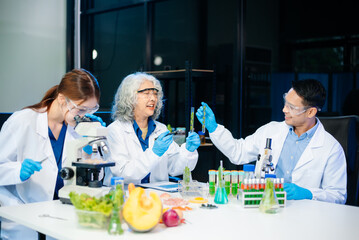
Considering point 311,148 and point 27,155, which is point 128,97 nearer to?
point 27,155

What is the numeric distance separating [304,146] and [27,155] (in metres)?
1.72

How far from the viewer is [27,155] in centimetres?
240

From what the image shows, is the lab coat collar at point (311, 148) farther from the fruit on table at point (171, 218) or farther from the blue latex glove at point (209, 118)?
the fruit on table at point (171, 218)

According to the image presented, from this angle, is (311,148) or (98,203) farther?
(311,148)

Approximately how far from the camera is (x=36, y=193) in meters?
2.36

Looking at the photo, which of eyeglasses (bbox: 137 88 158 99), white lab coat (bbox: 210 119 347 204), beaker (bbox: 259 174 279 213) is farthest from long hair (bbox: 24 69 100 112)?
white lab coat (bbox: 210 119 347 204)

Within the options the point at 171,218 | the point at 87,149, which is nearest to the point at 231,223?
the point at 171,218

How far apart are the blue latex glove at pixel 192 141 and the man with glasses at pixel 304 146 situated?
0.75 feet

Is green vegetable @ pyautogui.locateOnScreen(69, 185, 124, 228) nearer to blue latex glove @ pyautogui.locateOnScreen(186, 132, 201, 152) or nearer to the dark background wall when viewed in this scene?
blue latex glove @ pyautogui.locateOnScreen(186, 132, 201, 152)

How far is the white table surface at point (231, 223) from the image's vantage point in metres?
1.57

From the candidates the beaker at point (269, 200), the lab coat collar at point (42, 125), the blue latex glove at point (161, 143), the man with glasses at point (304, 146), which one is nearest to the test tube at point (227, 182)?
the beaker at point (269, 200)

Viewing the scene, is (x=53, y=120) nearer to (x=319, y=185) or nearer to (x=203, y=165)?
(x=319, y=185)

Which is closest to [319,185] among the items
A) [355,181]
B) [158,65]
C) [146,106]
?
[355,181]

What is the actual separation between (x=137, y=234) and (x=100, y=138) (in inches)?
27.3
